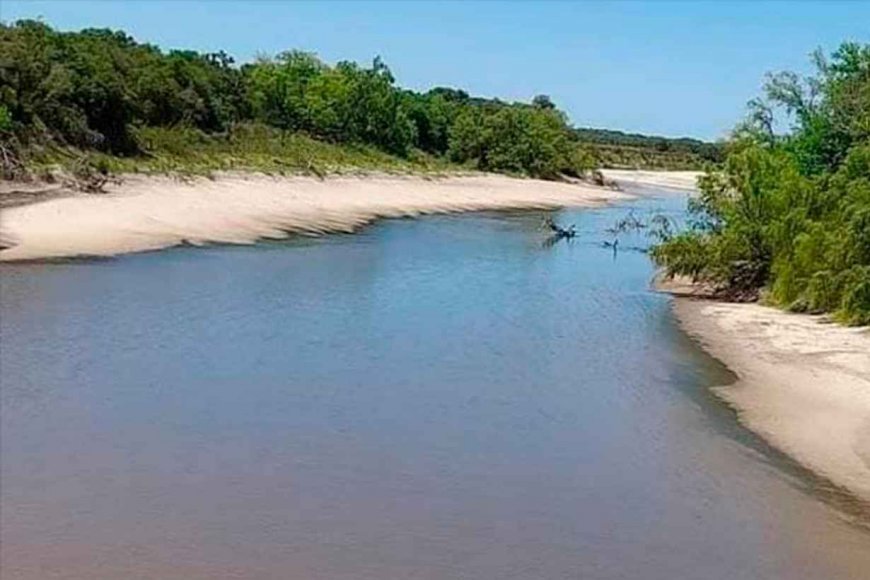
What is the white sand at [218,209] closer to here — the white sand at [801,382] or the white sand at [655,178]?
the white sand at [801,382]

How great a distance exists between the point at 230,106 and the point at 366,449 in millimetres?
63660

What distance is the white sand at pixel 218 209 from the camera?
33375 millimetres

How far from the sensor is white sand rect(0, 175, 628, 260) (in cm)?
3338

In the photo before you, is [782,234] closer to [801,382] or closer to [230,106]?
[801,382]

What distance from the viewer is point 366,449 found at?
48.9ft

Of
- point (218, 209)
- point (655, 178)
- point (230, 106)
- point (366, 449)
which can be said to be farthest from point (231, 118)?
point (655, 178)

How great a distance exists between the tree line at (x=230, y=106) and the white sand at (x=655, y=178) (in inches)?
436

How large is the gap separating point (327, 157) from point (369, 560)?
208 ft

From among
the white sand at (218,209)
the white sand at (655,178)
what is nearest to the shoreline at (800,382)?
the white sand at (218,209)

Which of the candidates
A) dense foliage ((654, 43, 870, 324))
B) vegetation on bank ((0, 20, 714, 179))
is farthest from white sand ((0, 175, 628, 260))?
dense foliage ((654, 43, 870, 324))

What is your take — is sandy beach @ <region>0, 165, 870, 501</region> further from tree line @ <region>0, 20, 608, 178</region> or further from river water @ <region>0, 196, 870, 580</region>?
tree line @ <region>0, 20, 608, 178</region>

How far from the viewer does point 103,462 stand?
13.3 meters

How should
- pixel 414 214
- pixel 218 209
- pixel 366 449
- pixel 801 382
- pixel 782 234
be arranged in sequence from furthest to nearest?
pixel 414 214, pixel 218 209, pixel 782 234, pixel 801 382, pixel 366 449

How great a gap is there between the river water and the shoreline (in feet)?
1.76
